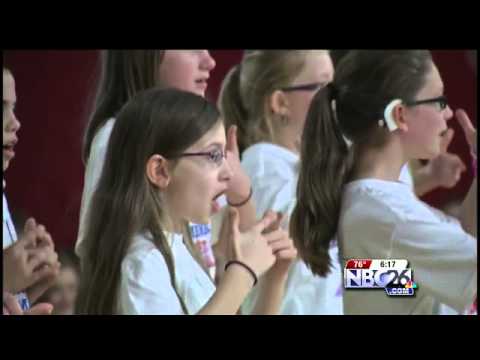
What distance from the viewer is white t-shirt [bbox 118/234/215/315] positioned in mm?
3021

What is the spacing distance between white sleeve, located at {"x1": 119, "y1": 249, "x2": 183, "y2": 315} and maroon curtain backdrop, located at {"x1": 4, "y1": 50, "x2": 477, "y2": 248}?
36cm

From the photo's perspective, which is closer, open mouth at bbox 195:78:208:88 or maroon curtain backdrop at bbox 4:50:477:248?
maroon curtain backdrop at bbox 4:50:477:248

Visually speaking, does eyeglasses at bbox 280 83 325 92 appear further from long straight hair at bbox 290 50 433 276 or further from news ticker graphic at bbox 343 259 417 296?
news ticker graphic at bbox 343 259 417 296

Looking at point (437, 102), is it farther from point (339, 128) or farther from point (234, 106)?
point (234, 106)

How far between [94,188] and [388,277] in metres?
0.86

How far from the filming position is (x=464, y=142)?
3555mm

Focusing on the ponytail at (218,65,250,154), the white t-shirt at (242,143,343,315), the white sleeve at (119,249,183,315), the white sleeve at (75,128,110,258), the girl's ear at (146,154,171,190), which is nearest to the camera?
the white sleeve at (119,249,183,315)

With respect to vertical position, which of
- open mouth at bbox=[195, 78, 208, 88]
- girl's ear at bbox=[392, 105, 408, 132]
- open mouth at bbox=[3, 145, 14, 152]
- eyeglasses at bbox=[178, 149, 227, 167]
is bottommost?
eyeglasses at bbox=[178, 149, 227, 167]

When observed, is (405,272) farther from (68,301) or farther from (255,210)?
(68,301)

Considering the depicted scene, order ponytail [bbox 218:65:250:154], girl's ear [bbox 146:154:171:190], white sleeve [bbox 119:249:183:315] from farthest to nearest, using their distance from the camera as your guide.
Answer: ponytail [bbox 218:65:250:154] < girl's ear [bbox 146:154:171:190] < white sleeve [bbox 119:249:183:315]

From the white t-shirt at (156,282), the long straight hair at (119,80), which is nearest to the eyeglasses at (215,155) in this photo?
the white t-shirt at (156,282)

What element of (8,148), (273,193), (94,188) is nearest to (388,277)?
(273,193)

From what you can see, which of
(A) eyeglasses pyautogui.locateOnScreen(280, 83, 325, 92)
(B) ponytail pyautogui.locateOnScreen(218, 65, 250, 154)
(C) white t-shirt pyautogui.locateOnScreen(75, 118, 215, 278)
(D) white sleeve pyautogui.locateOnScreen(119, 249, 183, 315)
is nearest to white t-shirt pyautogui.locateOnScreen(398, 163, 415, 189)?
(A) eyeglasses pyautogui.locateOnScreen(280, 83, 325, 92)
